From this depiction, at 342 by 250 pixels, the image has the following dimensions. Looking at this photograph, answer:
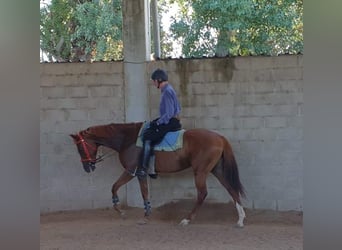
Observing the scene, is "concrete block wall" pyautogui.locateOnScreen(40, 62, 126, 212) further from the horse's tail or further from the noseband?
A: the horse's tail

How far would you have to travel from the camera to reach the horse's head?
6434 mm

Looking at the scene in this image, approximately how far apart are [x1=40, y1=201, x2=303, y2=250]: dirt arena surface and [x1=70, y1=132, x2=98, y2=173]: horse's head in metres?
0.71

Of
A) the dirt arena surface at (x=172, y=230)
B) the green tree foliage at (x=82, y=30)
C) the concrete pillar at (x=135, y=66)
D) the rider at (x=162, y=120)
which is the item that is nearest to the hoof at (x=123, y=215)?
the dirt arena surface at (x=172, y=230)

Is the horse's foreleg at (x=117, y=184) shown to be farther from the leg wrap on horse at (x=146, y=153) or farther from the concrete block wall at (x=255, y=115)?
the concrete block wall at (x=255, y=115)

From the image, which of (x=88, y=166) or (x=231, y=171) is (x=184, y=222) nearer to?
(x=231, y=171)

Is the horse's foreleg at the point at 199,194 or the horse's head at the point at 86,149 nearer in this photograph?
the horse's foreleg at the point at 199,194

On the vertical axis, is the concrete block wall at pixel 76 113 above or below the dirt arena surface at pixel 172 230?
above

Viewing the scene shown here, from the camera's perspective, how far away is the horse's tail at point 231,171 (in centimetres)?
615

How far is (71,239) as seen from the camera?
5.41 m

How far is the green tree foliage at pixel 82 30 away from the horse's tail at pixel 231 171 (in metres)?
6.48

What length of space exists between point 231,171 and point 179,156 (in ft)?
2.01

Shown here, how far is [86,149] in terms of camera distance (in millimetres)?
6438
